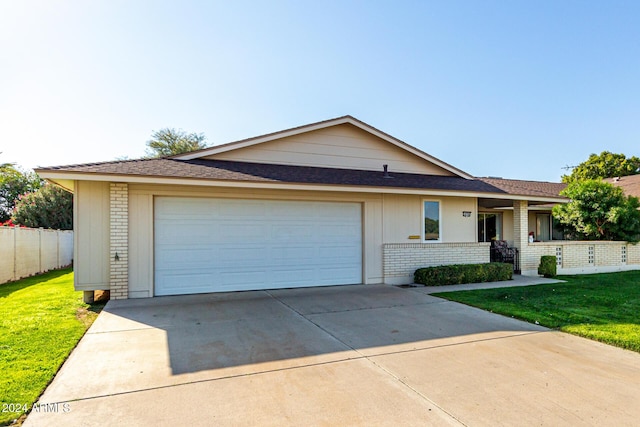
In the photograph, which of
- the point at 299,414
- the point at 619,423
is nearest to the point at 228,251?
the point at 299,414

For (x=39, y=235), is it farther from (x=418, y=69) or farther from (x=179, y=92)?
(x=418, y=69)

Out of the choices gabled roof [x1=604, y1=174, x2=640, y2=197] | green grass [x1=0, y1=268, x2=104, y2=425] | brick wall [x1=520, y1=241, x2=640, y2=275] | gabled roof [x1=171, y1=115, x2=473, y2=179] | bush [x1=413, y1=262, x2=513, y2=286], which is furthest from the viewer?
gabled roof [x1=604, y1=174, x2=640, y2=197]

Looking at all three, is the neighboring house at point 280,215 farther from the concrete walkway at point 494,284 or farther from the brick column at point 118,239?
the concrete walkway at point 494,284

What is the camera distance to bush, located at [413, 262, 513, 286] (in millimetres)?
10250

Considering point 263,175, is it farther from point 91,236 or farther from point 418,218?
point 418,218

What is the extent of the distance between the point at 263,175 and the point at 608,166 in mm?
43622

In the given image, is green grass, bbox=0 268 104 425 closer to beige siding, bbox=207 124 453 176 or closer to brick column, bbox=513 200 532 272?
beige siding, bbox=207 124 453 176

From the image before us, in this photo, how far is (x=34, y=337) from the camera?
5.34m

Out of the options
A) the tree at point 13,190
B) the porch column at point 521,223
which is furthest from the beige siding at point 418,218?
the tree at point 13,190

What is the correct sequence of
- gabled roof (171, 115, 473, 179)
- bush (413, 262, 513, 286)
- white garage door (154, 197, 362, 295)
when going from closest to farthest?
white garage door (154, 197, 362, 295) → gabled roof (171, 115, 473, 179) → bush (413, 262, 513, 286)

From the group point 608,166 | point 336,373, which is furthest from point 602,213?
point 608,166

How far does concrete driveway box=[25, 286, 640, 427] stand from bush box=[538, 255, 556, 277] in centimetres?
718

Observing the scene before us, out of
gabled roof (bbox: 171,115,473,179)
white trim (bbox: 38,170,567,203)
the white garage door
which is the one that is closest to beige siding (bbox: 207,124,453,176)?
gabled roof (bbox: 171,115,473,179)

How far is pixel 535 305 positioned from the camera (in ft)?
24.9
